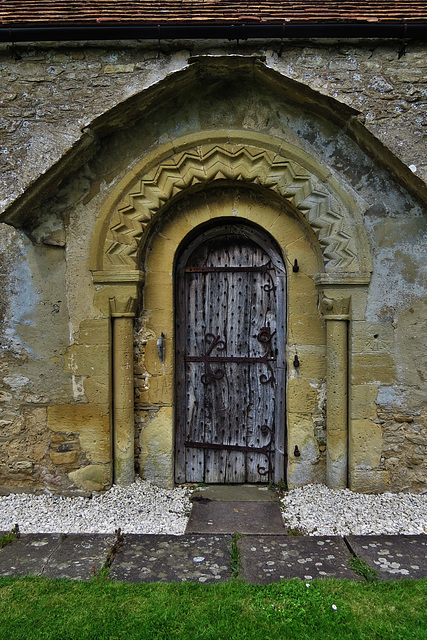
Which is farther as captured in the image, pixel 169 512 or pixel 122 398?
pixel 122 398

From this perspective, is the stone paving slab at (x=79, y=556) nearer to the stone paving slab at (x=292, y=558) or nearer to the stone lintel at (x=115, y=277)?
the stone paving slab at (x=292, y=558)

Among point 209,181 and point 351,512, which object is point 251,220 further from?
point 351,512

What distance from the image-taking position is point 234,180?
410 centimetres

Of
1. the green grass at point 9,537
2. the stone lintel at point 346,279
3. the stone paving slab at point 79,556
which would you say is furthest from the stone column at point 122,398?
the stone lintel at point 346,279

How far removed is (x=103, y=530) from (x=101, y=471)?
62 cm

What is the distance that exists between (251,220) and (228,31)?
1.61 m

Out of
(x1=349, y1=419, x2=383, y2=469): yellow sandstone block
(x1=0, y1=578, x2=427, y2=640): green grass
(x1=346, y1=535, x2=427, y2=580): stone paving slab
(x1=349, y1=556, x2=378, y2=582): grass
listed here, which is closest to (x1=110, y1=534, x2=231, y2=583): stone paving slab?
(x1=0, y1=578, x2=427, y2=640): green grass

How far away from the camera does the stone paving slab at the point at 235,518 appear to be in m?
3.58

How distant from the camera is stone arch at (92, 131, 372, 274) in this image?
13.0 feet

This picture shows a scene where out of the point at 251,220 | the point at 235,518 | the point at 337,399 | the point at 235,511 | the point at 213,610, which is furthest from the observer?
the point at 251,220

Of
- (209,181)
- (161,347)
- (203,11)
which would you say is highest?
(203,11)

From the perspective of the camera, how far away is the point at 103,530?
140 inches

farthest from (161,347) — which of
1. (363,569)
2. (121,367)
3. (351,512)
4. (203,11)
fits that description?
(203,11)

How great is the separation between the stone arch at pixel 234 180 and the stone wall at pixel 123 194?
0.30 feet
